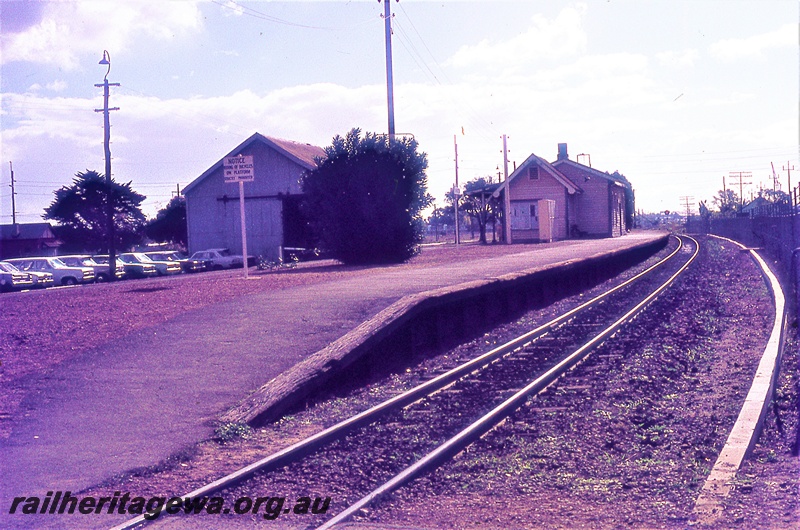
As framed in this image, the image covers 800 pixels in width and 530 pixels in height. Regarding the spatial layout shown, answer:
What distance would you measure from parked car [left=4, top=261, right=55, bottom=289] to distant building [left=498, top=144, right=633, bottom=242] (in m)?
31.0

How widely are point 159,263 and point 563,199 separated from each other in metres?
29.2

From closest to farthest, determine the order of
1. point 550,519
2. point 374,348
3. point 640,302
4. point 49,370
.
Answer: point 550,519 → point 49,370 → point 374,348 → point 640,302

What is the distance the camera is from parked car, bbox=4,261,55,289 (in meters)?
33.5

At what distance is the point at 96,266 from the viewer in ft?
125

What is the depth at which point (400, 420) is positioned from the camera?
7828mm

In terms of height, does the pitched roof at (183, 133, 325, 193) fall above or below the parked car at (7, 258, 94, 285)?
above

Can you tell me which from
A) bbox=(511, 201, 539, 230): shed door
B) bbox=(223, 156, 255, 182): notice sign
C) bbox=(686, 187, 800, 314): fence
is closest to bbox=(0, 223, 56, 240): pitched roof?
bbox=(511, 201, 539, 230): shed door

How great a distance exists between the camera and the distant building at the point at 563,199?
188 feet

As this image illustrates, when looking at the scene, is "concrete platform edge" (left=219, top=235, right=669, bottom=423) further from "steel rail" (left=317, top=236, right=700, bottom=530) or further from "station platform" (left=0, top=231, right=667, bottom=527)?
"steel rail" (left=317, top=236, right=700, bottom=530)

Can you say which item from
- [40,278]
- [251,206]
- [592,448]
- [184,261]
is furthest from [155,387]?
[251,206]

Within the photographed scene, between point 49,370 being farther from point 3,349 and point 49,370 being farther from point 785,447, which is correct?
point 785,447

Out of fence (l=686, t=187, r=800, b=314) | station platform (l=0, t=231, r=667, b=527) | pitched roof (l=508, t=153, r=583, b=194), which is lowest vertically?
station platform (l=0, t=231, r=667, b=527)

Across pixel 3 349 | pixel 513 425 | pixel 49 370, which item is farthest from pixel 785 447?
pixel 3 349

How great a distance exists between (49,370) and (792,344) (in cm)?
1016
